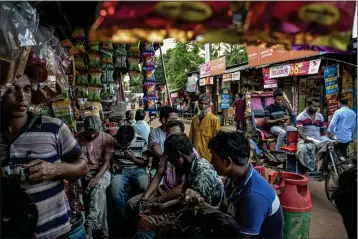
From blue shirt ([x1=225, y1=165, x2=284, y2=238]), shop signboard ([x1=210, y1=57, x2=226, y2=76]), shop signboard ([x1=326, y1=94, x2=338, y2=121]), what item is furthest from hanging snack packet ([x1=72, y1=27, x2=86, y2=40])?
shop signboard ([x1=210, y1=57, x2=226, y2=76])

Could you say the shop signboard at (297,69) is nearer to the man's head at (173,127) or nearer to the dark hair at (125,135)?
the man's head at (173,127)

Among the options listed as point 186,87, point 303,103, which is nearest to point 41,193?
point 303,103

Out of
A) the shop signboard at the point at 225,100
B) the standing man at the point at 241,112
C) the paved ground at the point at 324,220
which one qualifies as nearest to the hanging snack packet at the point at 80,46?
the paved ground at the point at 324,220

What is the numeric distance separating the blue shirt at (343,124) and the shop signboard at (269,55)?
123 inches

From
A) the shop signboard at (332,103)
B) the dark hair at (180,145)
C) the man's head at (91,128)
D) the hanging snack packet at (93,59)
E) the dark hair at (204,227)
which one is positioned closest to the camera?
the dark hair at (204,227)

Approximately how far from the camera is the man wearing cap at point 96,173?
2.91 metres

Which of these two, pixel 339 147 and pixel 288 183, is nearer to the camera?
pixel 288 183

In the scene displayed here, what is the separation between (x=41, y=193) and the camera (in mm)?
1531

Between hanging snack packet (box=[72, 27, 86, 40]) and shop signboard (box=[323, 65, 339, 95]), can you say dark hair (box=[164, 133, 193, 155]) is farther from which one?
shop signboard (box=[323, 65, 339, 95])

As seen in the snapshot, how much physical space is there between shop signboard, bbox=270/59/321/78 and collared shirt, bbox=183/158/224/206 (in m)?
7.21

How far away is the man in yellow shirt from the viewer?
4.51m

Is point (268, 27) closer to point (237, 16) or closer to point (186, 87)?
point (237, 16)

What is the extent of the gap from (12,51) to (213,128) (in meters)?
3.42


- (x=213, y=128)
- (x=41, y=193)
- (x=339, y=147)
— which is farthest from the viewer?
(x=339, y=147)
